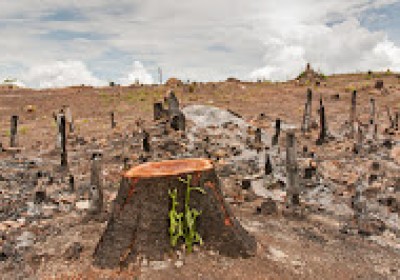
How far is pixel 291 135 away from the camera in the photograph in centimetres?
870

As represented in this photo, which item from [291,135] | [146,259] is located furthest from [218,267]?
[291,135]

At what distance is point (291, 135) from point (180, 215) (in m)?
4.38

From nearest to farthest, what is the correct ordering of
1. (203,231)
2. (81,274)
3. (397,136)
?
(81,274), (203,231), (397,136)

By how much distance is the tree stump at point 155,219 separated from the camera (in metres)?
5.21

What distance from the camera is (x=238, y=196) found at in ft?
31.4

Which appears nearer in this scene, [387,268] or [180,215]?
[180,215]

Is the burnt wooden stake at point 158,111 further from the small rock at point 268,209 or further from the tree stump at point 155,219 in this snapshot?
the tree stump at point 155,219

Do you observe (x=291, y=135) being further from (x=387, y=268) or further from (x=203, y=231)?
(x=203, y=231)

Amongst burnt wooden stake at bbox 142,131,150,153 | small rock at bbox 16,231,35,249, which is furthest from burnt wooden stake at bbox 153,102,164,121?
small rock at bbox 16,231,35,249

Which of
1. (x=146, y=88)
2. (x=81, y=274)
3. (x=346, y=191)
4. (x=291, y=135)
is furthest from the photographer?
(x=146, y=88)

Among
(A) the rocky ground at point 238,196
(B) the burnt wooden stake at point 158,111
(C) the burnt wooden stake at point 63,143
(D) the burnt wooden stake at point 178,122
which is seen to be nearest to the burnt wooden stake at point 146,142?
(A) the rocky ground at point 238,196

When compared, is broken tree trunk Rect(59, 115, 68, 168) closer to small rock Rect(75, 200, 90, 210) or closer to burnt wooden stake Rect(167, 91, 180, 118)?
small rock Rect(75, 200, 90, 210)

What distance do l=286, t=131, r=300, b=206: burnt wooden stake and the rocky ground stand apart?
26 centimetres

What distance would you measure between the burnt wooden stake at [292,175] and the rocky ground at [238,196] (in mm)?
264
